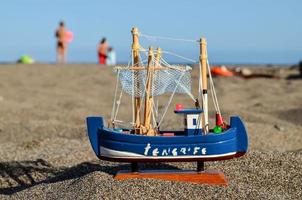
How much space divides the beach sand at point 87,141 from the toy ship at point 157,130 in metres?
0.25

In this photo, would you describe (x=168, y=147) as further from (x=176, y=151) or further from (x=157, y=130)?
(x=157, y=130)

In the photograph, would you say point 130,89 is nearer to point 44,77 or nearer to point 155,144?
point 155,144

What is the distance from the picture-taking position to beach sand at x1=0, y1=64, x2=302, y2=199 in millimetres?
5656

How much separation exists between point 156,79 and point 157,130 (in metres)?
0.47

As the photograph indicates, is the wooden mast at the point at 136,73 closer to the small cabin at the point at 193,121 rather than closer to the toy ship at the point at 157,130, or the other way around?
the toy ship at the point at 157,130

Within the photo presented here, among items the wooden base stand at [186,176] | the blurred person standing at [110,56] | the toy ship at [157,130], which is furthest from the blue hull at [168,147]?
the blurred person standing at [110,56]

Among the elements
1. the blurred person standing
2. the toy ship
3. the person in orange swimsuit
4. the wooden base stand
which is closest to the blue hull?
the toy ship

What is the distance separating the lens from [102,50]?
967 inches

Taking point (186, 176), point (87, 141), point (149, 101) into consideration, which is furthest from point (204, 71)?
point (87, 141)

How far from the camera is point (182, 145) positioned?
570 centimetres

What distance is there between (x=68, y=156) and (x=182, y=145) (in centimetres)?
280

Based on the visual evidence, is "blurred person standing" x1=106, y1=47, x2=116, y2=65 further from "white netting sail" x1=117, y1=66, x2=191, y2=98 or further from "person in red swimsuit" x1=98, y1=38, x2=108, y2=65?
"white netting sail" x1=117, y1=66, x2=191, y2=98

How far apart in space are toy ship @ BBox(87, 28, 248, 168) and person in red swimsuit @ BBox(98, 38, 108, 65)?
18.1m

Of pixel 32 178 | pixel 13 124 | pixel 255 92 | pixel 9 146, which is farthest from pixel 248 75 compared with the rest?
pixel 32 178
